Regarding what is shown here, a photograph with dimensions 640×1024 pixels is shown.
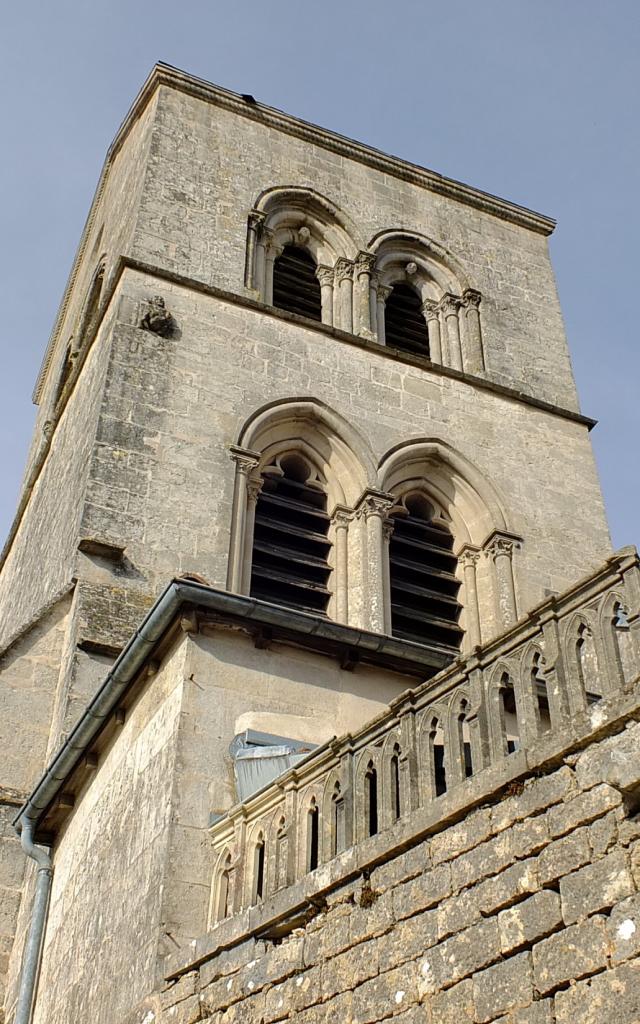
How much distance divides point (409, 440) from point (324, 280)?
2.98 meters

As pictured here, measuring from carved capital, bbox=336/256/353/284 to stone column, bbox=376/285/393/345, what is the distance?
1.26 feet

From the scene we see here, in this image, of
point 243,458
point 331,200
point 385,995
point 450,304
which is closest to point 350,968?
point 385,995

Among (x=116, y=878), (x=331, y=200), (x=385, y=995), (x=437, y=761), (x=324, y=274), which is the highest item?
(x=331, y=200)

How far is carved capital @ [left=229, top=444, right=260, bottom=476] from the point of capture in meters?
12.0

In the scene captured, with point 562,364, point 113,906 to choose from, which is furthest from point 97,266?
point 113,906

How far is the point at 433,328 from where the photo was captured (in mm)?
15641

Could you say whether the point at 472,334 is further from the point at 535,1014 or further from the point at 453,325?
the point at 535,1014

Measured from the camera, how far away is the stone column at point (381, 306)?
596 inches

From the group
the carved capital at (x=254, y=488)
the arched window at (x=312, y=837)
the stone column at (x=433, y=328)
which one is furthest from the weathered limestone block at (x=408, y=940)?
the stone column at (x=433, y=328)

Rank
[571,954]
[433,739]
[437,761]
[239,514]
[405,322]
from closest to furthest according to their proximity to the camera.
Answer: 1. [571,954]
2. [433,739]
3. [437,761]
4. [239,514]
5. [405,322]

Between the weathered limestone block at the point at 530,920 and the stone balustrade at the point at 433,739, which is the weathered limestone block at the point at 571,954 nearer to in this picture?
the weathered limestone block at the point at 530,920

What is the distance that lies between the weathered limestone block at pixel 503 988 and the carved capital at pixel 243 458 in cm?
775

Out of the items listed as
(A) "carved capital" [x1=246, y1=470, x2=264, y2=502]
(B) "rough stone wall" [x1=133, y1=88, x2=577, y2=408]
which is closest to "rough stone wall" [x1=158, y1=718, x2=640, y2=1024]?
(A) "carved capital" [x1=246, y1=470, x2=264, y2=502]

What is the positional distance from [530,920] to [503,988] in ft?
0.78
